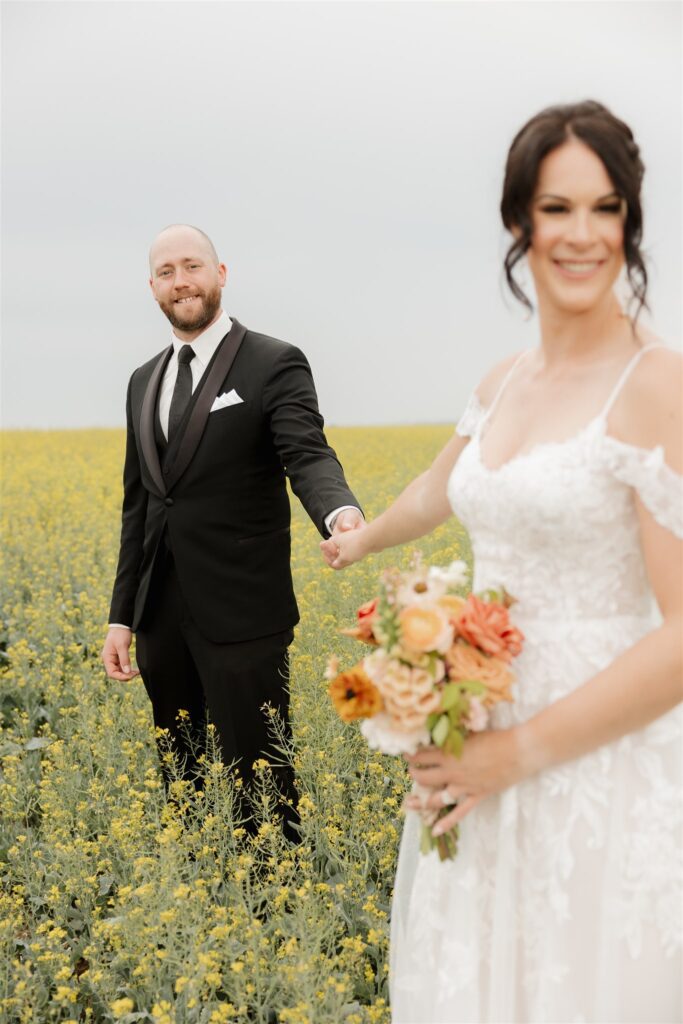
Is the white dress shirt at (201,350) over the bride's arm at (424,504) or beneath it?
over

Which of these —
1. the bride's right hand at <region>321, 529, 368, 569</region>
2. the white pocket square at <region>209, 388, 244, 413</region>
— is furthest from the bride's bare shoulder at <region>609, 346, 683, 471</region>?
Answer: the white pocket square at <region>209, 388, 244, 413</region>

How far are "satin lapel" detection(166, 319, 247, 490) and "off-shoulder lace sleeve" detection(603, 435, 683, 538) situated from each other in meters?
2.42

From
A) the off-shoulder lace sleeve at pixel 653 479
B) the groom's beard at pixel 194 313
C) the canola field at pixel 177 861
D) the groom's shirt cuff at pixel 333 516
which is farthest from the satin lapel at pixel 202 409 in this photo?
the off-shoulder lace sleeve at pixel 653 479

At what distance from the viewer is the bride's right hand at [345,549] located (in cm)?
287

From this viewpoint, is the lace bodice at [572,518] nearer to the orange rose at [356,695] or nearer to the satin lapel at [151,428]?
the orange rose at [356,695]

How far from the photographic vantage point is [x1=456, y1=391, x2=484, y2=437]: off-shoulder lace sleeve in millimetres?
2375

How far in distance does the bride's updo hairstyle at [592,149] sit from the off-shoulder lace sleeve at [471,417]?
1.58ft

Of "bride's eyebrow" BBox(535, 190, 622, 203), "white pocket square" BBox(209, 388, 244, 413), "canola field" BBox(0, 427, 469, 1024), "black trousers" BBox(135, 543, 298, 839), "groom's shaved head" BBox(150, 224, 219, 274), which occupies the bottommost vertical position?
"canola field" BBox(0, 427, 469, 1024)

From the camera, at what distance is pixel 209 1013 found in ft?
10.7

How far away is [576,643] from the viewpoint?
2.00 metres

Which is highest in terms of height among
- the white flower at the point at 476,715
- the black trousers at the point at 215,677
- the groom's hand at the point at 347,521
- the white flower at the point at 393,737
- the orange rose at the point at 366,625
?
the groom's hand at the point at 347,521

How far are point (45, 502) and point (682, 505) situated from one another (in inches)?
459

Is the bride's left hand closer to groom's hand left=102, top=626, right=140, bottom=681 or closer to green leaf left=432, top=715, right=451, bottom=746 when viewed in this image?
green leaf left=432, top=715, right=451, bottom=746

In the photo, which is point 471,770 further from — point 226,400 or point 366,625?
point 226,400
